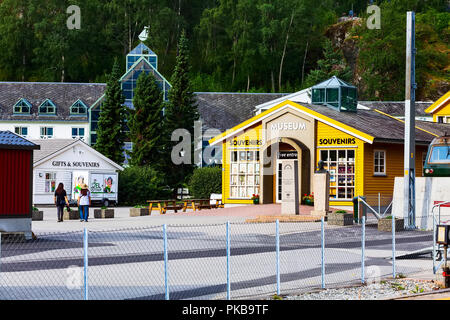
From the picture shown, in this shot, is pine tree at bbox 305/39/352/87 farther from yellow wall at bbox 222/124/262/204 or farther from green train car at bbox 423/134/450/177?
green train car at bbox 423/134/450/177

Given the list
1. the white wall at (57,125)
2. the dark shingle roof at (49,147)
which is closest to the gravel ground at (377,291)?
the dark shingle roof at (49,147)

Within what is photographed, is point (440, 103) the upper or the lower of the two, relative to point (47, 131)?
lower

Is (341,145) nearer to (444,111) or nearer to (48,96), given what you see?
(444,111)

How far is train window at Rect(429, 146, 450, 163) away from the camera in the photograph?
1421 inches

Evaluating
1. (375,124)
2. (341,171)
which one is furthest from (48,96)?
(341,171)

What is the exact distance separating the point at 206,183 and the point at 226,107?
1006 inches

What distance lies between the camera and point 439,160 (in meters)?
36.2

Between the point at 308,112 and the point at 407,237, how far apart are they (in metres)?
15.9

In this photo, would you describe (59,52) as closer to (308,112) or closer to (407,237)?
(308,112)

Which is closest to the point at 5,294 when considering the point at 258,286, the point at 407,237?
the point at 258,286

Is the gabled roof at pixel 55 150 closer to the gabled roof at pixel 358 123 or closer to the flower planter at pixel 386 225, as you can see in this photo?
the gabled roof at pixel 358 123

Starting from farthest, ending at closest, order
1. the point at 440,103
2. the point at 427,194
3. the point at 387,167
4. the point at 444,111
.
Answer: the point at 444,111 < the point at 440,103 < the point at 387,167 < the point at 427,194
